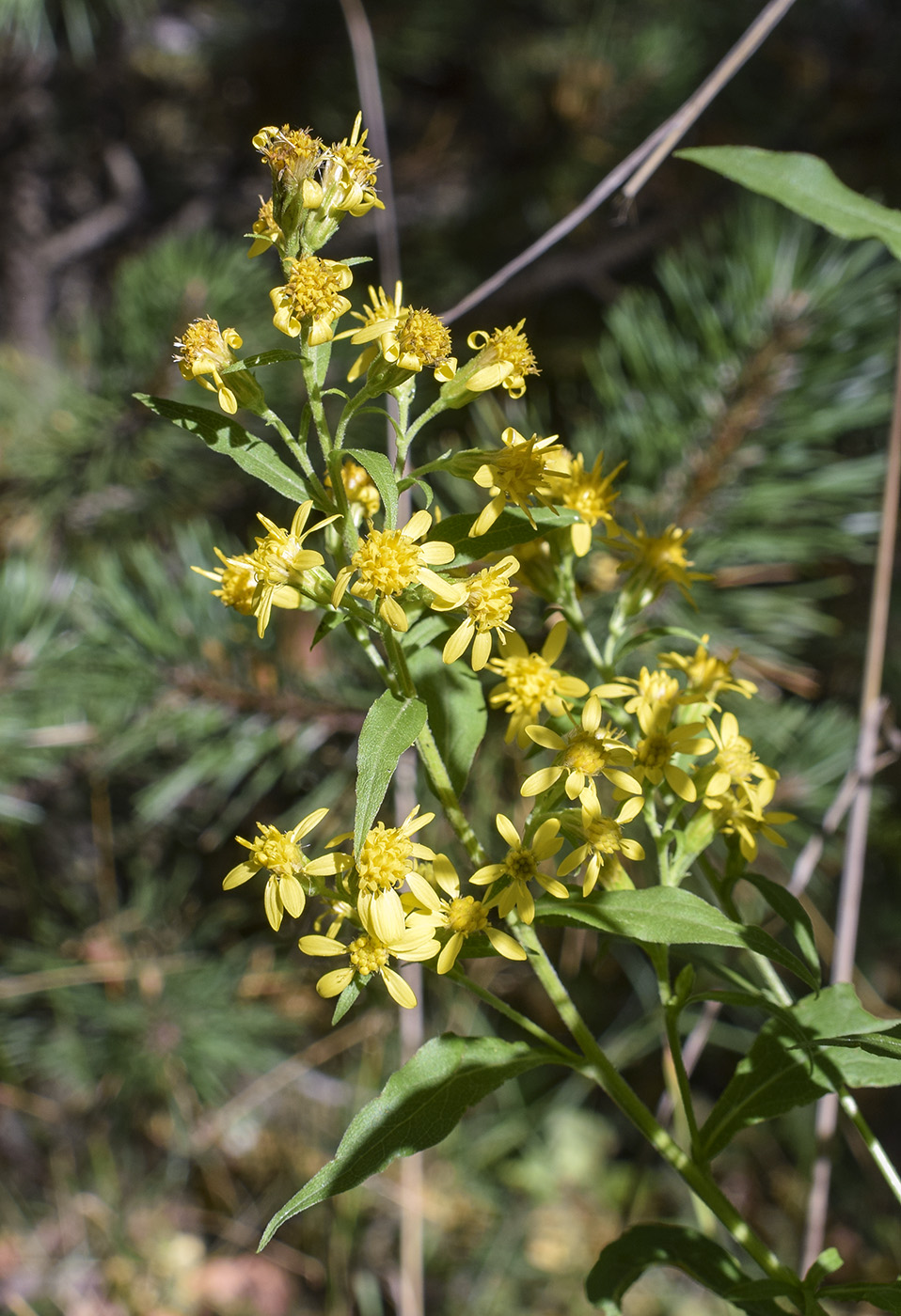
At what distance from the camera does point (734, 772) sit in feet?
Answer: 1.74

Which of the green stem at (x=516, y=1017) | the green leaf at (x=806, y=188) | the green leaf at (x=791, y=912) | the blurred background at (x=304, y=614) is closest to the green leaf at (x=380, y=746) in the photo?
the green stem at (x=516, y=1017)

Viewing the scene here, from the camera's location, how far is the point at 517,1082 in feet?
6.08

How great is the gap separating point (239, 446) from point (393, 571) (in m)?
0.11

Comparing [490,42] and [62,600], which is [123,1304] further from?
[490,42]

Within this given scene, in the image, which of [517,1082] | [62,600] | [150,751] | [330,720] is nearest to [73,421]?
[62,600]

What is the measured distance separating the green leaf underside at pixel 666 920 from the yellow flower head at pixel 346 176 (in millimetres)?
354

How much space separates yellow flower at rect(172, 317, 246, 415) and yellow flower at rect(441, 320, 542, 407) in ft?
0.37

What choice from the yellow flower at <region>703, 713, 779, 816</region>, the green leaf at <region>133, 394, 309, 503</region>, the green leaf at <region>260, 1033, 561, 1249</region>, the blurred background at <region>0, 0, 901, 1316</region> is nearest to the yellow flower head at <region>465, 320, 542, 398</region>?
the green leaf at <region>133, 394, 309, 503</region>

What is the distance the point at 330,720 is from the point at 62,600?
0.40m

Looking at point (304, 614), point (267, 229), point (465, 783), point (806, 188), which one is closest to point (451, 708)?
point (465, 783)

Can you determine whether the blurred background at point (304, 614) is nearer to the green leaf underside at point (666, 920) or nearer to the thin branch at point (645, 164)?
the thin branch at point (645, 164)

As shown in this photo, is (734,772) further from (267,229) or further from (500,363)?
(267,229)

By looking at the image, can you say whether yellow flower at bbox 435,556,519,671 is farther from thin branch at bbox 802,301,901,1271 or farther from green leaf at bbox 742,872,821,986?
thin branch at bbox 802,301,901,1271

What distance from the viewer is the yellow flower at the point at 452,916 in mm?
444
